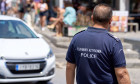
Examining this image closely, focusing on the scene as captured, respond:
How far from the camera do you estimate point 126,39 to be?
11656 millimetres

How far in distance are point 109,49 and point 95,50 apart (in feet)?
0.42

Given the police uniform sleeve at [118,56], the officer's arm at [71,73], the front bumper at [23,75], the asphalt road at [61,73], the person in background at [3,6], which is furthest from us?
the person in background at [3,6]

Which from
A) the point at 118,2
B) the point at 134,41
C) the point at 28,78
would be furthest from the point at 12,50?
the point at 118,2

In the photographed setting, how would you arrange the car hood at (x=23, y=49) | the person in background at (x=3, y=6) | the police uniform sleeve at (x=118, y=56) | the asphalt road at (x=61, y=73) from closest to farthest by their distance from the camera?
the police uniform sleeve at (x=118, y=56) < the car hood at (x=23, y=49) < the asphalt road at (x=61, y=73) < the person in background at (x=3, y=6)

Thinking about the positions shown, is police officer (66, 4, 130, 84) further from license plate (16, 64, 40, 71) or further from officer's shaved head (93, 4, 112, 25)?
license plate (16, 64, 40, 71)

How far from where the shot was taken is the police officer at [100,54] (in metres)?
2.94

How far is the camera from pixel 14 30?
8.05m

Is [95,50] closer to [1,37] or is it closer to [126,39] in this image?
[1,37]

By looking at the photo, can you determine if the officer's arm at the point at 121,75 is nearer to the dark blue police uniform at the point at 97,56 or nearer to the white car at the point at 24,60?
the dark blue police uniform at the point at 97,56

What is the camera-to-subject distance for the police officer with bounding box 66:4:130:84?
2936 mm

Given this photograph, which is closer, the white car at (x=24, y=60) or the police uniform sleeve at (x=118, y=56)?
the police uniform sleeve at (x=118, y=56)

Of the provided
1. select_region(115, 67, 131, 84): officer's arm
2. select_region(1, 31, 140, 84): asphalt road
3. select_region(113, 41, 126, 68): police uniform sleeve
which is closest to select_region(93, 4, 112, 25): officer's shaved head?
select_region(113, 41, 126, 68): police uniform sleeve

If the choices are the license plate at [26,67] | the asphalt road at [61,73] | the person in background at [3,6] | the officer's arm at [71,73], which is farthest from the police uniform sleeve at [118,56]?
the person in background at [3,6]

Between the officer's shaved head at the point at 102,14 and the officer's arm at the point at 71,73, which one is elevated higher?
the officer's shaved head at the point at 102,14
